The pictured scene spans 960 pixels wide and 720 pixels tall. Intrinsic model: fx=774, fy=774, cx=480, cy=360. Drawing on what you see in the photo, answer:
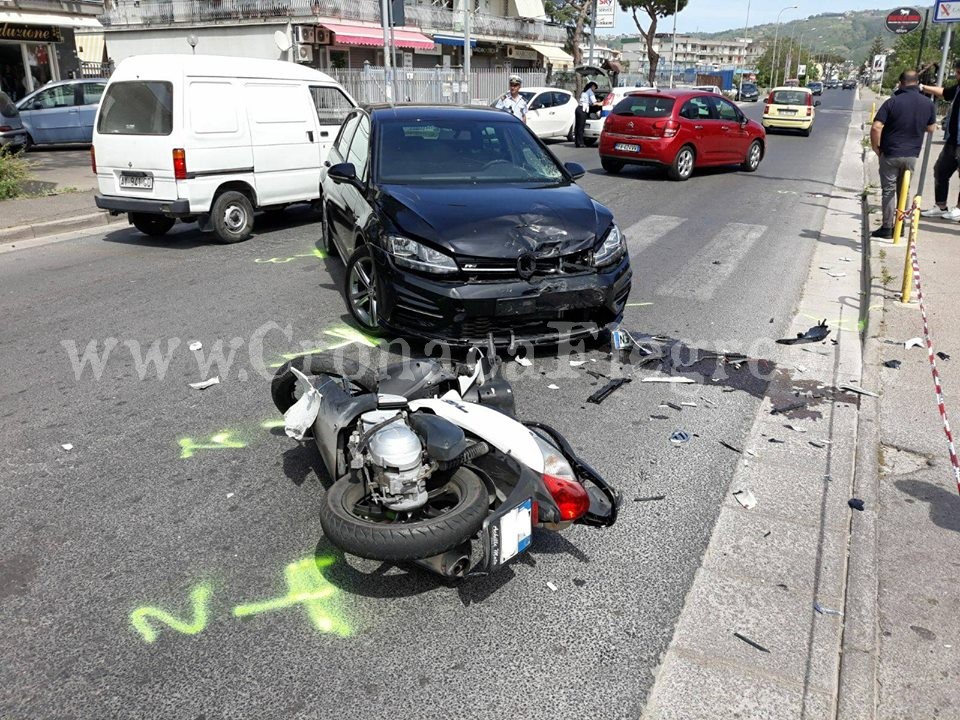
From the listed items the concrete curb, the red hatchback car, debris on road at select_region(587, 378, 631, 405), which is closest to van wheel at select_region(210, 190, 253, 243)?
the concrete curb

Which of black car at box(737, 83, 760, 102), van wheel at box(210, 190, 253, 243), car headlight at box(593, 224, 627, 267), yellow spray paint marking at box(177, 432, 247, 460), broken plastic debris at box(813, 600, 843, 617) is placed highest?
black car at box(737, 83, 760, 102)

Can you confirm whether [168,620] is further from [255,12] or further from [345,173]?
[255,12]

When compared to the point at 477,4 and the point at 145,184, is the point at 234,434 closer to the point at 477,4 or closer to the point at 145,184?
the point at 145,184

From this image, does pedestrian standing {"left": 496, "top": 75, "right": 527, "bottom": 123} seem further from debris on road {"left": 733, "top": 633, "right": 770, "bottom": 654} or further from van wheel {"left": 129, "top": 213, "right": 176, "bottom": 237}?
debris on road {"left": 733, "top": 633, "right": 770, "bottom": 654}

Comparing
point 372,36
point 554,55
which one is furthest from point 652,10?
point 372,36

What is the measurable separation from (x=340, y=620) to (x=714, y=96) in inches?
641

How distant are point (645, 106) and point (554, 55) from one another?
44.8m

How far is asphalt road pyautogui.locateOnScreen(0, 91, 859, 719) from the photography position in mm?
2604

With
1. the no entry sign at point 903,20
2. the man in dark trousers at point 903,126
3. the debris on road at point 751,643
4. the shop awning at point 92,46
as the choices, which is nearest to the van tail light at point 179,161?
the debris on road at point 751,643

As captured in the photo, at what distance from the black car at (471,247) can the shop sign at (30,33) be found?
30.2 meters

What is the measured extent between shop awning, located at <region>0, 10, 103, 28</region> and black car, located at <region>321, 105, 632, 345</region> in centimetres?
2967

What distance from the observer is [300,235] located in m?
10.3

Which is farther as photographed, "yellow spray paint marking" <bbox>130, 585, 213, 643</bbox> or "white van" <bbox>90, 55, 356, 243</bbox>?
"white van" <bbox>90, 55, 356, 243</bbox>

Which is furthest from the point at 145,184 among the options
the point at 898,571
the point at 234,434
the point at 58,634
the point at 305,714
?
the point at 898,571
